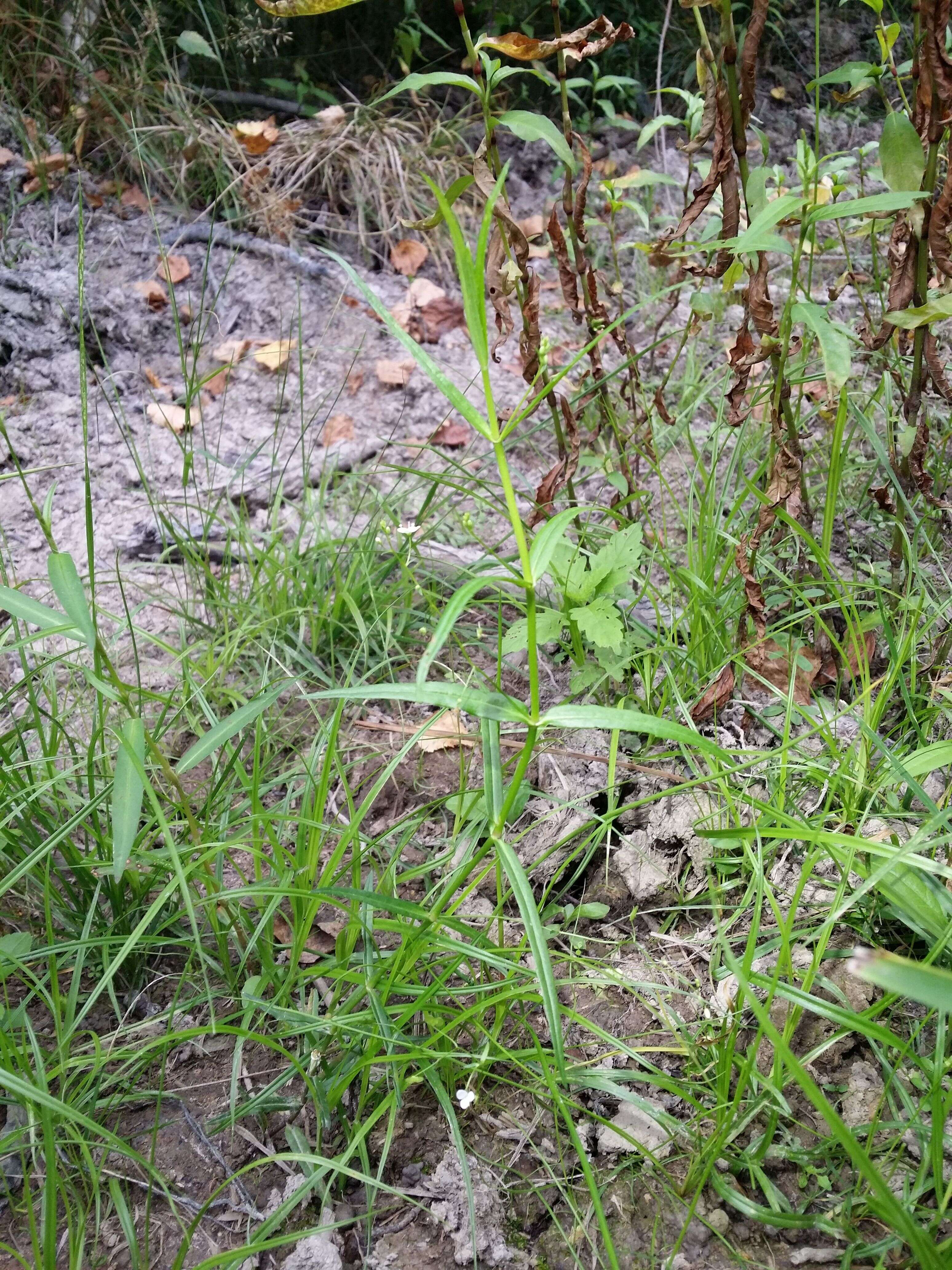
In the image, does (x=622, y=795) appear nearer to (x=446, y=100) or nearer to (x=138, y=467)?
(x=138, y=467)

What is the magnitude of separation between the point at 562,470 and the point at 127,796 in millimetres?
980

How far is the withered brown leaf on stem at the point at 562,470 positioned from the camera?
164 centimetres

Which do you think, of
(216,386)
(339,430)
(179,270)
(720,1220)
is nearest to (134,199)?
(179,270)

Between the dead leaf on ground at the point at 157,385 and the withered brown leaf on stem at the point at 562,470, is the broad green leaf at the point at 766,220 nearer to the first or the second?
the withered brown leaf on stem at the point at 562,470

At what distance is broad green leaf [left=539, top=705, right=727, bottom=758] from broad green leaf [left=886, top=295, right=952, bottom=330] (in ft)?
2.53

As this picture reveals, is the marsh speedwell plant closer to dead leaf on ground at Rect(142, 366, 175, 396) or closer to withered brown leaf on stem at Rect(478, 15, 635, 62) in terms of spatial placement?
withered brown leaf on stem at Rect(478, 15, 635, 62)

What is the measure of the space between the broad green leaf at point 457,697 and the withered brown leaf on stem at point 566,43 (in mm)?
987

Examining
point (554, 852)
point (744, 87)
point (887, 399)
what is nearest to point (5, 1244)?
point (554, 852)

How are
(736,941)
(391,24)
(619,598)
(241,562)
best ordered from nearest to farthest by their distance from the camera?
(736,941)
(619,598)
(241,562)
(391,24)

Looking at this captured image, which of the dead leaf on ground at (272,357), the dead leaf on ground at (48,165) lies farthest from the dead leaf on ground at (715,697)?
the dead leaf on ground at (48,165)

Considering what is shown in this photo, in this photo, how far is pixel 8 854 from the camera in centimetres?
132

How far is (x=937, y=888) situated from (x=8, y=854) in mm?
1215

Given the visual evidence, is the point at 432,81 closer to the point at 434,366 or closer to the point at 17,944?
the point at 434,366

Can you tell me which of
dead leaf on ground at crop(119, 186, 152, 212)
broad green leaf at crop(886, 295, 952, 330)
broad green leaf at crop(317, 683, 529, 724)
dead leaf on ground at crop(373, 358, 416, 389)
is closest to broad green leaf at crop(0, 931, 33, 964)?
broad green leaf at crop(317, 683, 529, 724)
